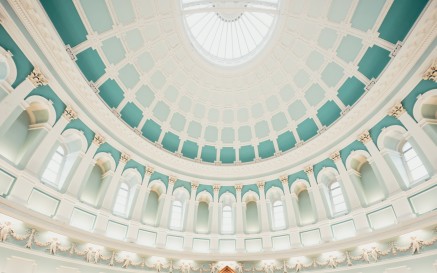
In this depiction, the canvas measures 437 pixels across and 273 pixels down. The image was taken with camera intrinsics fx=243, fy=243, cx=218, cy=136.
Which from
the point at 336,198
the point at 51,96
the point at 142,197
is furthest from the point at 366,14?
the point at 142,197

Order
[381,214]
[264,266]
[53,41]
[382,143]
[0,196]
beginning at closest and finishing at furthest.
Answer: [0,196] < [53,41] < [381,214] < [382,143] < [264,266]

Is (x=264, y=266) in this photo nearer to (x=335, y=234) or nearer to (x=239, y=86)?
(x=335, y=234)

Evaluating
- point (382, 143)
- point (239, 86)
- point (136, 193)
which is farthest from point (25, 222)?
point (382, 143)

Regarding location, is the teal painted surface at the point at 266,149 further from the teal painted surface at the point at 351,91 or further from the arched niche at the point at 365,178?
the teal painted surface at the point at 351,91

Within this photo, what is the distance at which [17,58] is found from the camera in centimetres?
1182

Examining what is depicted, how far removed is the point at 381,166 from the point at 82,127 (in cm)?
1929

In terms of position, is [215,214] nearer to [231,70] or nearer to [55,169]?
→ [55,169]

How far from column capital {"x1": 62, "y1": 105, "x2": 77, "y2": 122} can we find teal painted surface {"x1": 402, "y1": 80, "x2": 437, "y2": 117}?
1998 centimetres

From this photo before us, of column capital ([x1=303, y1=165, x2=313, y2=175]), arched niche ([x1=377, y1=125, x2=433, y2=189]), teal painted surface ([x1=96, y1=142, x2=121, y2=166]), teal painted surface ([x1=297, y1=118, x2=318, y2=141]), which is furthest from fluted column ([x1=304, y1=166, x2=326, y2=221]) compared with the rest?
teal painted surface ([x1=96, y1=142, x2=121, y2=166])

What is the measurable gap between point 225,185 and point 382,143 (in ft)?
41.1

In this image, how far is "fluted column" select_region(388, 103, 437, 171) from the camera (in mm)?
12430

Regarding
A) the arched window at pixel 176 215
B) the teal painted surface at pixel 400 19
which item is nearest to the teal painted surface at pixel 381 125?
the teal painted surface at pixel 400 19

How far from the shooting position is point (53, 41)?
42.5 feet

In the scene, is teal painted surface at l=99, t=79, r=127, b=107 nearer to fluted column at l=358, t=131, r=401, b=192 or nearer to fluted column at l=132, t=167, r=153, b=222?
fluted column at l=132, t=167, r=153, b=222
